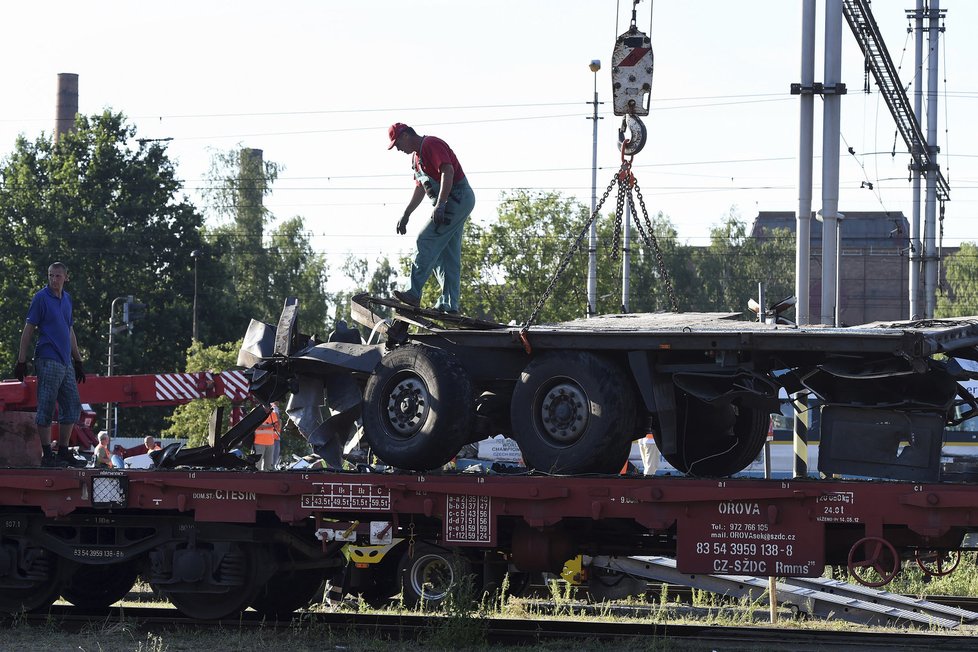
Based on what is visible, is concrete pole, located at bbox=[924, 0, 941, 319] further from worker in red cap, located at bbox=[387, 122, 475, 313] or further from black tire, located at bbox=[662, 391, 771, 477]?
worker in red cap, located at bbox=[387, 122, 475, 313]

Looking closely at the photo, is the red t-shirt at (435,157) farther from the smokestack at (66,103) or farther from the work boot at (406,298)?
the smokestack at (66,103)

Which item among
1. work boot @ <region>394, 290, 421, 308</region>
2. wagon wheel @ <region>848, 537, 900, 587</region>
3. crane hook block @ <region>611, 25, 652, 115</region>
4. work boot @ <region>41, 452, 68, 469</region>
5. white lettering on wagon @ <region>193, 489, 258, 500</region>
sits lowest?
wagon wheel @ <region>848, 537, 900, 587</region>

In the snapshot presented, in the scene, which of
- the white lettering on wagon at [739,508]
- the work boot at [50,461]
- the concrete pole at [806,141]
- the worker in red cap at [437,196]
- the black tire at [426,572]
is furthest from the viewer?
the concrete pole at [806,141]

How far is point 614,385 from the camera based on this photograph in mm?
9484

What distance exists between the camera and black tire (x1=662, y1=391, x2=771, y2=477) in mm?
10734

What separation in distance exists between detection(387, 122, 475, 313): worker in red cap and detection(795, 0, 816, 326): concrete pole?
599cm

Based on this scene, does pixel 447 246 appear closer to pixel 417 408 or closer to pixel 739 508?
pixel 417 408

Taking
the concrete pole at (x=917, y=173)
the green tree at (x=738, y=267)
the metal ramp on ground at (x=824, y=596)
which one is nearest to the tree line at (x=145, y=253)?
the concrete pole at (x=917, y=173)

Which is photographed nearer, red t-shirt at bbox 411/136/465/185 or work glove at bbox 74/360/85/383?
red t-shirt at bbox 411/136/465/185

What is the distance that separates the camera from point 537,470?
32.1ft

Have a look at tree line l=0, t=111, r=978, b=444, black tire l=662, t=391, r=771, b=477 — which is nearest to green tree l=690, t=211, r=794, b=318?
tree line l=0, t=111, r=978, b=444

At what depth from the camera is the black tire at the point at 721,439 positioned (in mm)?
10734

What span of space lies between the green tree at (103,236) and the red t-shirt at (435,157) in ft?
141

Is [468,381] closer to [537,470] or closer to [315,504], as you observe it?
[537,470]
